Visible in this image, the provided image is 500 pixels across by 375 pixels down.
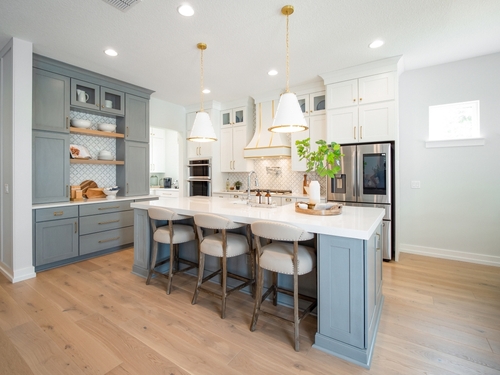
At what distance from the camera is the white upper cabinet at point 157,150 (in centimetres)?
689

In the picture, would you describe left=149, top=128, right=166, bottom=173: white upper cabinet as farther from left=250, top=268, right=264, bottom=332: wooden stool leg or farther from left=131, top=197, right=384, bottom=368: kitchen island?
left=131, top=197, right=384, bottom=368: kitchen island

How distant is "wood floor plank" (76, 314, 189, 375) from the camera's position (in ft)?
5.36

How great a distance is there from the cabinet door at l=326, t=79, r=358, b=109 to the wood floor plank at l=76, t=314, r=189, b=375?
386cm

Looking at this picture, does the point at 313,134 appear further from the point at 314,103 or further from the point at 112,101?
the point at 112,101

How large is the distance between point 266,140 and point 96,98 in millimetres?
2952

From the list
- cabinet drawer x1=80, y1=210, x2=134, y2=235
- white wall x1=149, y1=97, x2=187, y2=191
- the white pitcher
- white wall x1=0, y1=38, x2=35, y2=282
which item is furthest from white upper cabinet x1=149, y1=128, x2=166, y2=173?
white wall x1=0, y1=38, x2=35, y2=282

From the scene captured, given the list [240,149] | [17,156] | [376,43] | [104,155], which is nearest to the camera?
[17,156]

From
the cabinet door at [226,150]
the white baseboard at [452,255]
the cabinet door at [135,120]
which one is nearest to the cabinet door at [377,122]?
the white baseboard at [452,255]

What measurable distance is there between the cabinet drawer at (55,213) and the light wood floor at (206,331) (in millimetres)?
782

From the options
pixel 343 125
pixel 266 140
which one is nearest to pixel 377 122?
pixel 343 125

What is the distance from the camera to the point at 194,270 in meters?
3.13

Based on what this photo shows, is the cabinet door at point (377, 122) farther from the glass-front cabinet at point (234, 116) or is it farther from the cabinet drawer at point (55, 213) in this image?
the cabinet drawer at point (55, 213)

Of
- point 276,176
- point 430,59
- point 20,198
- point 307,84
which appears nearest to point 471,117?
point 430,59

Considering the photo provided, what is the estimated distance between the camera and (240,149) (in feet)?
17.4
